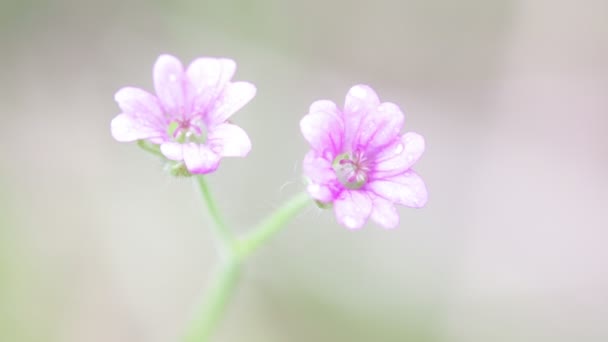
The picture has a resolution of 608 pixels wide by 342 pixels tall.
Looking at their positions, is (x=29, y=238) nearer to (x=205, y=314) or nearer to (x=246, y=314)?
(x=246, y=314)

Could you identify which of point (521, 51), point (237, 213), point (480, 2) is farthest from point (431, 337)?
point (480, 2)

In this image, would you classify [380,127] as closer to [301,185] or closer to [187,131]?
[187,131]

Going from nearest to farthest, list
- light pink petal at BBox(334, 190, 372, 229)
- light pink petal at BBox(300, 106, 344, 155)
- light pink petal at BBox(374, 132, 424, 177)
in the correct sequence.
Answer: light pink petal at BBox(334, 190, 372, 229) → light pink petal at BBox(300, 106, 344, 155) → light pink petal at BBox(374, 132, 424, 177)

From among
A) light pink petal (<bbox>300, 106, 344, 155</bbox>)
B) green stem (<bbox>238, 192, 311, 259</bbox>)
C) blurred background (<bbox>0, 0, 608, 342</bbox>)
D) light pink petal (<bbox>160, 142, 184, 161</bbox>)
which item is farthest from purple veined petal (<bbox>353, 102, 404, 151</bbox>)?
blurred background (<bbox>0, 0, 608, 342</bbox>)

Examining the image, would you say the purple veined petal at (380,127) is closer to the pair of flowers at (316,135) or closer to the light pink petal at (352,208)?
the pair of flowers at (316,135)

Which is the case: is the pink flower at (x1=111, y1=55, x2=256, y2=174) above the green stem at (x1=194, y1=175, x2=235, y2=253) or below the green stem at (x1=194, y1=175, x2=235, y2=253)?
above

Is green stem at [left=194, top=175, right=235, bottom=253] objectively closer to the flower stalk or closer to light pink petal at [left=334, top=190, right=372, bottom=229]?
the flower stalk

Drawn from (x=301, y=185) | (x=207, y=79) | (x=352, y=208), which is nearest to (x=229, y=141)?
(x=207, y=79)
